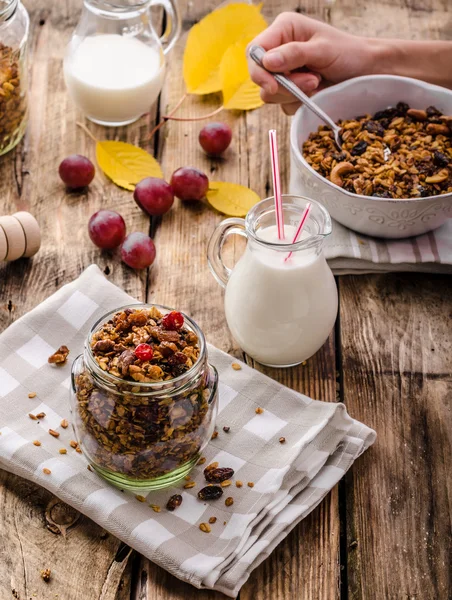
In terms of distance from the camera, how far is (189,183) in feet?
5.57

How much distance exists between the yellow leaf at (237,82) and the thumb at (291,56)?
223mm

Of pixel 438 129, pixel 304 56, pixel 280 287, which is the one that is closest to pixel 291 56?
pixel 304 56

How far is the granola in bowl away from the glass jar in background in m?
0.65

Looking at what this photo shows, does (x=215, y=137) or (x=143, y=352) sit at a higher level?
(x=143, y=352)

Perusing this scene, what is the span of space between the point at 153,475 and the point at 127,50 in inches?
44.8

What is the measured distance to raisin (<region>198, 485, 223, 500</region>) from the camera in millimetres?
1170

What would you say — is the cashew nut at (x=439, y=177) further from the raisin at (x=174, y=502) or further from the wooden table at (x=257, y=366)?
the raisin at (x=174, y=502)

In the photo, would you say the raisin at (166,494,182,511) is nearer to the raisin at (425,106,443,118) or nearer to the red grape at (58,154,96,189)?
the red grape at (58,154,96,189)

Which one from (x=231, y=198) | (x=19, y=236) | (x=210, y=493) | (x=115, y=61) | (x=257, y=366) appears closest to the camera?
(x=210, y=493)

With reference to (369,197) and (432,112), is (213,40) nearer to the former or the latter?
(432,112)

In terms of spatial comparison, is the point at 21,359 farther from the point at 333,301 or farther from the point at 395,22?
the point at 395,22

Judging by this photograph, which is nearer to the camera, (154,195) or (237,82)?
(154,195)

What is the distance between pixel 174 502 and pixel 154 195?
2.37 ft

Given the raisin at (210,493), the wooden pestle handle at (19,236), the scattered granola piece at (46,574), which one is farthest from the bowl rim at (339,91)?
the scattered granola piece at (46,574)
